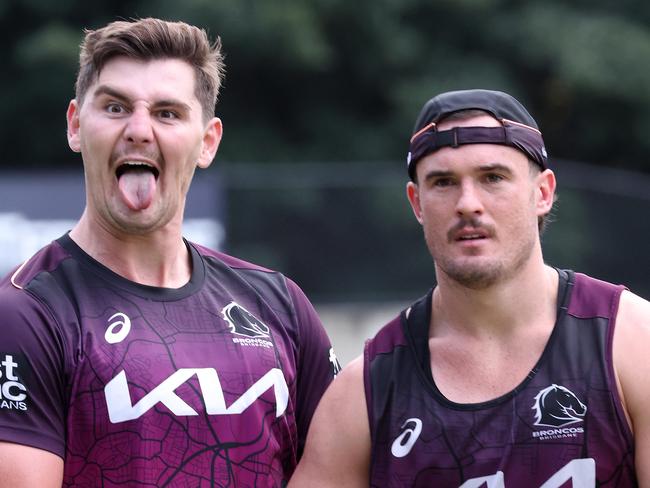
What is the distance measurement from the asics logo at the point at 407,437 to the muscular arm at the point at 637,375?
0.65 meters

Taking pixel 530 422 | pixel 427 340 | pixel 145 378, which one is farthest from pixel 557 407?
pixel 145 378

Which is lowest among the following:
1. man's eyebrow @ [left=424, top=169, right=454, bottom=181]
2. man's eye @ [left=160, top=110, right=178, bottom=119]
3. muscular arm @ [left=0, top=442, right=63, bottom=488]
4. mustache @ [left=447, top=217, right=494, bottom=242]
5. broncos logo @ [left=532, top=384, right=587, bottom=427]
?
muscular arm @ [left=0, top=442, right=63, bottom=488]

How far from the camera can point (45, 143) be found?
20.1 meters

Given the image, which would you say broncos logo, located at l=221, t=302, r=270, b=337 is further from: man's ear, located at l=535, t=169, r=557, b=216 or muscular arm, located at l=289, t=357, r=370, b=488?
man's ear, located at l=535, t=169, r=557, b=216

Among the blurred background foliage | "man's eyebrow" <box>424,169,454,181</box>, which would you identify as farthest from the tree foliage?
"man's eyebrow" <box>424,169,454,181</box>

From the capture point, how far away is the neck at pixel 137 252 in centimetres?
440

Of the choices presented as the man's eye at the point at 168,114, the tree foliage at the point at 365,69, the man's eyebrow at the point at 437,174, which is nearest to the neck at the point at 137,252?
the man's eye at the point at 168,114

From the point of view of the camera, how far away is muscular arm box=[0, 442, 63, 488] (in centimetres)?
388

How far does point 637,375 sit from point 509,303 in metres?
0.50

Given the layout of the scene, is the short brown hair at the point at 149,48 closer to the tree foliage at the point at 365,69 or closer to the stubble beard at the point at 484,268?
the stubble beard at the point at 484,268

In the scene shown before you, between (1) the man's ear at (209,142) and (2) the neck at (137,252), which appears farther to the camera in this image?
(1) the man's ear at (209,142)

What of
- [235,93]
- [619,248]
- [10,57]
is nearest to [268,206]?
[619,248]

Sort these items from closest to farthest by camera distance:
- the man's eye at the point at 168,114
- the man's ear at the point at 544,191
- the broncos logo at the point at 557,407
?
the broncos logo at the point at 557,407 → the man's ear at the point at 544,191 → the man's eye at the point at 168,114

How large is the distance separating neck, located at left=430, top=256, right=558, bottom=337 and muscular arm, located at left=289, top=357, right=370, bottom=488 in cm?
40
